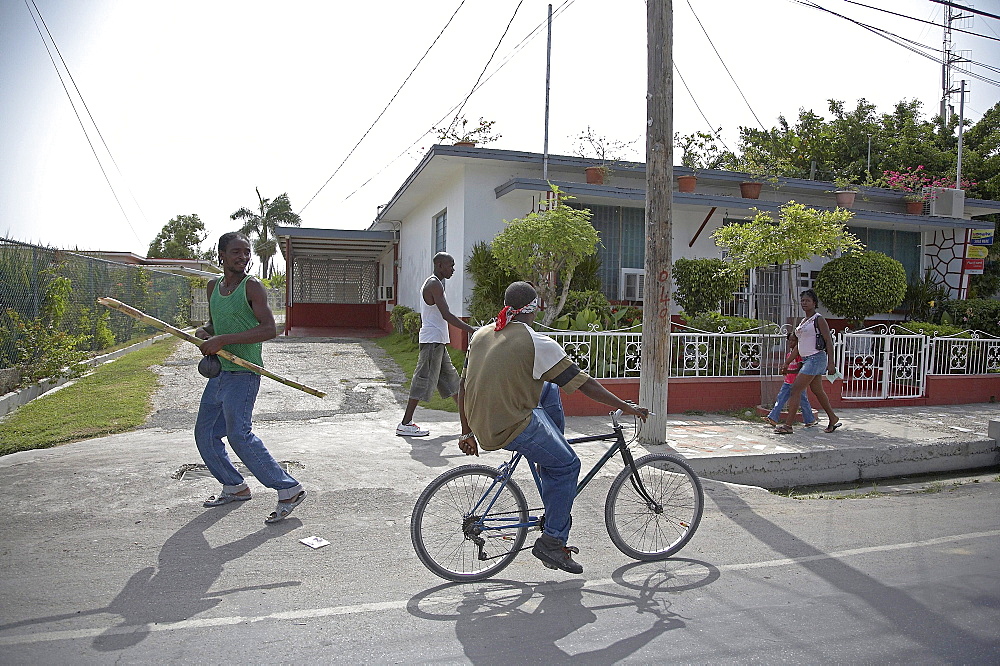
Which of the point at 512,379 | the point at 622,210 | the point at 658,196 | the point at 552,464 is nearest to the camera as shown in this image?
the point at 512,379

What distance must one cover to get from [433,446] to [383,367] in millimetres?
6291

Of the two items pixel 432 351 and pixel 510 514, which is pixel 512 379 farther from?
pixel 432 351

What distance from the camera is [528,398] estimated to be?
402 cm

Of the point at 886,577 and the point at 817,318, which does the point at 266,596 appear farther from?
the point at 817,318

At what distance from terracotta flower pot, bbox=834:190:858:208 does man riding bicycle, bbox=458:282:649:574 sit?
13056 mm

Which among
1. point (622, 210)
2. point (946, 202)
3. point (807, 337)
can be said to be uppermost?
point (946, 202)

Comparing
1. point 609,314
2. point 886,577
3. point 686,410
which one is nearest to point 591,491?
point 886,577

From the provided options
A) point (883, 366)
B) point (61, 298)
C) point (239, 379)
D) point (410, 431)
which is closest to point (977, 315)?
point (883, 366)

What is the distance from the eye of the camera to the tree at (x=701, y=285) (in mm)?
12891

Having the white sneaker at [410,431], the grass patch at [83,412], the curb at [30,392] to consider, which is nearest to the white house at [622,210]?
the white sneaker at [410,431]

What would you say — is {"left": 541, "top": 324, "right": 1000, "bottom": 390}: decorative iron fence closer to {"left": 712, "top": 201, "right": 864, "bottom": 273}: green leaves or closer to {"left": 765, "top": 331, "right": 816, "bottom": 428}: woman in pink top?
{"left": 765, "top": 331, "right": 816, "bottom": 428}: woman in pink top

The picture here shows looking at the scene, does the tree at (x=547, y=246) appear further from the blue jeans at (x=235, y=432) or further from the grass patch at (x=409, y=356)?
the blue jeans at (x=235, y=432)

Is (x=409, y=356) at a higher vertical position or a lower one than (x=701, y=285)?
lower

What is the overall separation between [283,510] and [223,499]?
596 mm
